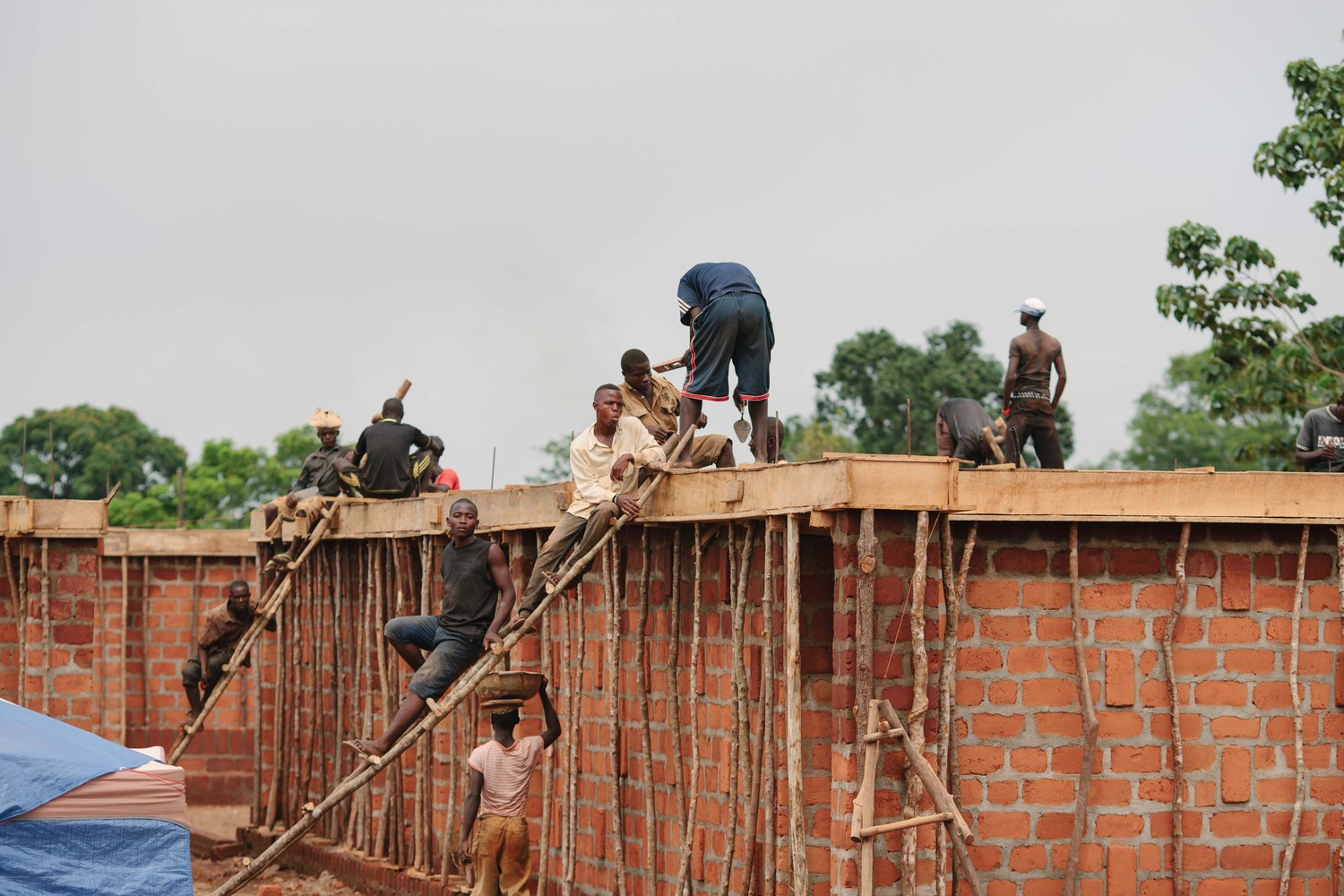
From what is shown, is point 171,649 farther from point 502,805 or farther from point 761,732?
point 761,732

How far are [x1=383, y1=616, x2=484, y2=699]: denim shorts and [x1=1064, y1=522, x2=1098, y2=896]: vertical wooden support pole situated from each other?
3.82 m

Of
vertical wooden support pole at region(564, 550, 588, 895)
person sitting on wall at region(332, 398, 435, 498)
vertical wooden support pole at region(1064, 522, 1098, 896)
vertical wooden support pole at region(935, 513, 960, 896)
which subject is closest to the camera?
vertical wooden support pole at region(935, 513, 960, 896)

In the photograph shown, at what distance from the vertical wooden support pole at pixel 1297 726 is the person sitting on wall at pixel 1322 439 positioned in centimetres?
299

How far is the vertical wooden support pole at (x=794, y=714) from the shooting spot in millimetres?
8352

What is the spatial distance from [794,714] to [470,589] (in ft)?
9.95

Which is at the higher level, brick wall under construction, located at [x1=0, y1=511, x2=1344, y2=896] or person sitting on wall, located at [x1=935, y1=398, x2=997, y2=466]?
person sitting on wall, located at [x1=935, y1=398, x2=997, y2=466]

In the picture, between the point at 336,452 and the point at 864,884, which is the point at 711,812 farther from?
the point at 336,452

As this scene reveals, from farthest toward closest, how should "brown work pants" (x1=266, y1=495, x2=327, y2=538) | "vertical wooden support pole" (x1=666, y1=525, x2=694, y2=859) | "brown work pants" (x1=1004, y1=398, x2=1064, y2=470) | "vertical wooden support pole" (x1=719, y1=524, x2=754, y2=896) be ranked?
1. "brown work pants" (x1=266, y1=495, x2=327, y2=538)
2. "brown work pants" (x1=1004, y1=398, x2=1064, y2=470)
3. "vertical wooden support pole" (x1=666, y1=525, x2=694, y2=859)
4. "vertical wooden support pole" (x1=719, y1=524, x2=754, y2=896)

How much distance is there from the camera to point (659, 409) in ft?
36.3

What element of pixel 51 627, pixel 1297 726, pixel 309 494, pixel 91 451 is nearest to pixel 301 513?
pixel 309 494

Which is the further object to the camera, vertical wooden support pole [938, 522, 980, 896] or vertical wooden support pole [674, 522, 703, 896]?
vertical wooden support pole [674, 522, 703, 896]

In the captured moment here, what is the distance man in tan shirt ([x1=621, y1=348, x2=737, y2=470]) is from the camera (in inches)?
420

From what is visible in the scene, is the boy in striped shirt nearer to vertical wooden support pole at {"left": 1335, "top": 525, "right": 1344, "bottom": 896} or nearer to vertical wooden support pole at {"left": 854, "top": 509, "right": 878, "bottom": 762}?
vertical wooden support pole at {"left": 854, "top": 509, "right": 878, "bottom": 762}

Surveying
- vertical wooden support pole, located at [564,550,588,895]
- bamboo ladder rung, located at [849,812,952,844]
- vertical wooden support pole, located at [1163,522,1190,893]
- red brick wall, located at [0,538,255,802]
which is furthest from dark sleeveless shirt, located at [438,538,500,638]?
red brick wall, located at [0,538,255,802]
